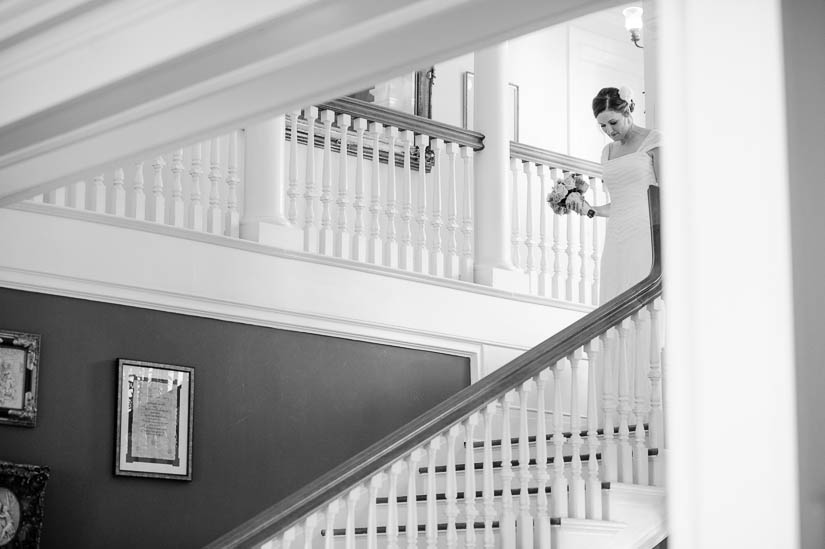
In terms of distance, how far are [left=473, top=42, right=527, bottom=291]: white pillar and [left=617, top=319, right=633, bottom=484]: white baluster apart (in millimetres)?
1660

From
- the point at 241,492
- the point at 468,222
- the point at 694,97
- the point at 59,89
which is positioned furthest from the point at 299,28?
the point at 468,222

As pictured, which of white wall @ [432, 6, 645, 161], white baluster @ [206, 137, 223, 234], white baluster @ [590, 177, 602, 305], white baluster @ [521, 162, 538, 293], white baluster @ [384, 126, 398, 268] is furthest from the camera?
white wall @ [432, 6, 645, 161]

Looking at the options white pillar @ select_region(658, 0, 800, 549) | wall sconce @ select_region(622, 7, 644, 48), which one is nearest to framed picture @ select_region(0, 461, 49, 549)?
white pillar @ select_region(658, 0, 800, 549)

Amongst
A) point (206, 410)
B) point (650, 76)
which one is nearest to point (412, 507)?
Answer: point (206, 410)

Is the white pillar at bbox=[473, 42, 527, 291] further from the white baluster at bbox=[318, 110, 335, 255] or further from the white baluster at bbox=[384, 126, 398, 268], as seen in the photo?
the white baluster at bbox=[318, 110, 335, 255]

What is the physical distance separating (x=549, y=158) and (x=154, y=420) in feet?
10.5

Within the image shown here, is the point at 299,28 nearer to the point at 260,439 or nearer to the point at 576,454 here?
the point at 576,454

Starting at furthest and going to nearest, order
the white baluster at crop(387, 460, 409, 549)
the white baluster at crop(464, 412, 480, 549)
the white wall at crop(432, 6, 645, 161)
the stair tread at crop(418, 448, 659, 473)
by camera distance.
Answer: the white wall at crop(432, 6, 645, 161) → the stair tread at crop(418, 448, 659, 473) → the white baluster at crop(464, 412, 480, 549) → the white baluster at crop(387, 460, 409, 549)

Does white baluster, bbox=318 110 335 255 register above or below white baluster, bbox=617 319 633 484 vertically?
above

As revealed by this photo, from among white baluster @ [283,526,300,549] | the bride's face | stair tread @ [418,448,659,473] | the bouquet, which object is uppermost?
the bride's face

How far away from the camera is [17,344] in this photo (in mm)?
5773

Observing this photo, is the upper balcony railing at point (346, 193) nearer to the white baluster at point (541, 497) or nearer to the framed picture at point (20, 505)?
the framed picture at point (20, 505)

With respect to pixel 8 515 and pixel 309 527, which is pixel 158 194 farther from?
pixel 309 527

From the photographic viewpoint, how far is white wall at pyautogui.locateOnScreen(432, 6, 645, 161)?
32.8 feet
